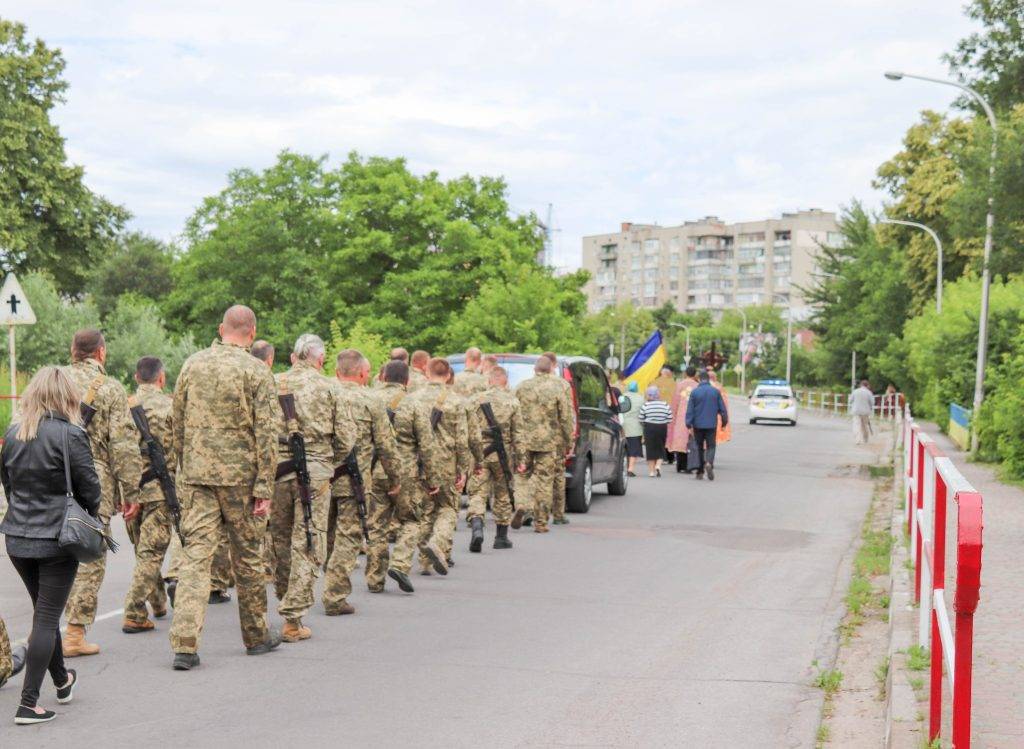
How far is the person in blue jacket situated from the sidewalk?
6894mm

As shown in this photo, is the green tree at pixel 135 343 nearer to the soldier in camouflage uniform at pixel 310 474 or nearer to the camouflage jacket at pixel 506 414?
the camouflage jacket at pixel 506 414

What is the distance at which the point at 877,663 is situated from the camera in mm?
7996

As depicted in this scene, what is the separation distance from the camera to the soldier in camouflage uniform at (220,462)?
291 inches

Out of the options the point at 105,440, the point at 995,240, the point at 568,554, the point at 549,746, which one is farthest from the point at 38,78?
the point at 549,746

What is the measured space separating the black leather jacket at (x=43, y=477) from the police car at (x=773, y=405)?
1800 inches

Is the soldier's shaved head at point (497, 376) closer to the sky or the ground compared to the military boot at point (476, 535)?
closer to the sky

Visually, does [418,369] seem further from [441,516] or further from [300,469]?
[300,469]

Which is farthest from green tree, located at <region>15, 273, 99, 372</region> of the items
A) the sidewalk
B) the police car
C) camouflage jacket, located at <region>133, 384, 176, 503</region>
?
the police car

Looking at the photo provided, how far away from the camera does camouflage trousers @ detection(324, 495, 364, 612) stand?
8.97 metres

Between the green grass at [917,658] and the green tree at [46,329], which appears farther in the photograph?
the green tree at [46,329]

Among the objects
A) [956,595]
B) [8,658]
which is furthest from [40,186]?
[956,595]

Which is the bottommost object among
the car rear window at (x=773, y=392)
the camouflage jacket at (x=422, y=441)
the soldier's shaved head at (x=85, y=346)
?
the car rear window at (x=773, y=392)

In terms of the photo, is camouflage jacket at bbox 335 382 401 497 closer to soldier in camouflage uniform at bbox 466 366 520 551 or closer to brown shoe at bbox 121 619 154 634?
brown shoe at bbox 121 619 154 634

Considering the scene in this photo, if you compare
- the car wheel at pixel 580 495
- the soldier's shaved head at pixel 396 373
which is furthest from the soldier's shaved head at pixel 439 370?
the car wheel at pixel 580 495
